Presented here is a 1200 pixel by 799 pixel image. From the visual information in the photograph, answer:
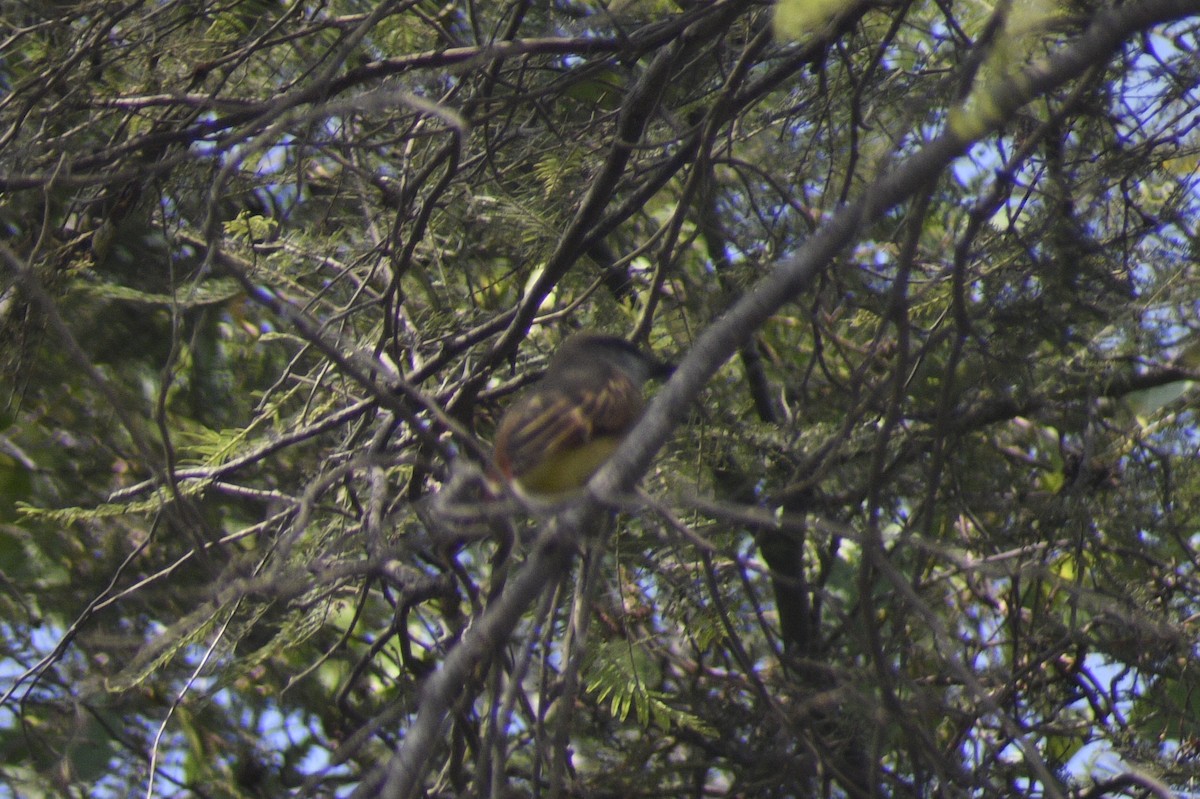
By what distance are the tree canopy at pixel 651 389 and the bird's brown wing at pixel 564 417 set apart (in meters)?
0.16

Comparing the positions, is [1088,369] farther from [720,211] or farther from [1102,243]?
[720,211]

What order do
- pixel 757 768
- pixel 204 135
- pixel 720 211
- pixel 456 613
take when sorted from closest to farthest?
1. pixel 204 135
2. pixel 456 613
3. pixel 757 768
4. pixel 720 211

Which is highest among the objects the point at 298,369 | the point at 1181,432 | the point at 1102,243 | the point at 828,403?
the point at 298,369

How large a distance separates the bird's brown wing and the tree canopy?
16 centimetres

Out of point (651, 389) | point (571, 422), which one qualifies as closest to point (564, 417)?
point (571, 422)

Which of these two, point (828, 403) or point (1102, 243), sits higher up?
point (828, 403)

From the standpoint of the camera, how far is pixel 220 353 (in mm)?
5688

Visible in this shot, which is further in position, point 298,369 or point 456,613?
point 298,369

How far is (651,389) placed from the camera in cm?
470

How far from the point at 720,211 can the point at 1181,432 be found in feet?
5.85

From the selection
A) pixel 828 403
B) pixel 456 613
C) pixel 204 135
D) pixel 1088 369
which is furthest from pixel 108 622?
pixel 1088 369

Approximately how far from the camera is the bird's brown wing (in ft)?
11.9

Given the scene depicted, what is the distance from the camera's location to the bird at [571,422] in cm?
362

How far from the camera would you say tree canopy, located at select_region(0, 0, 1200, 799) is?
11.5 feet
